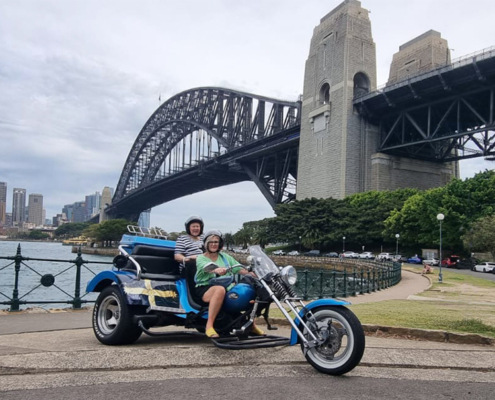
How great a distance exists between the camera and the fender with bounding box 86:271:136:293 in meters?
5.24

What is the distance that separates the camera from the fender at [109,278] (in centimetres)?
524

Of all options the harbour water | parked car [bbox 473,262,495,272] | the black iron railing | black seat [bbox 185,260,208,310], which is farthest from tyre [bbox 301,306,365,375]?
parked car [bbox 473,262,495,272]

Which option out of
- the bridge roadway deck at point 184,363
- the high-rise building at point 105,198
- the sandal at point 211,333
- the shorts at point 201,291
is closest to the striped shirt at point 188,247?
the shorts at point 201,291

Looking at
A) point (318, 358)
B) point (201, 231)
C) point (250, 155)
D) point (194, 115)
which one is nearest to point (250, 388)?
point (318, 358)

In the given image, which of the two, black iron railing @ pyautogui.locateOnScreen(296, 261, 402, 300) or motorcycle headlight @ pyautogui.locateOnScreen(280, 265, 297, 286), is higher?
motorcycle headlight @ pyautogui.locateOnScreen(280, 265, 297, 286)

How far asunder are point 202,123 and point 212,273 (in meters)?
86.7

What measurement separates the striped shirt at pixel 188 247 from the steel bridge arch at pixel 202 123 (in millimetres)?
62282

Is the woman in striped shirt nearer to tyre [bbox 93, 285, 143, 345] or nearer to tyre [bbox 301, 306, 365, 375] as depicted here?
tyre [bbox 93, 285, 143, 345]

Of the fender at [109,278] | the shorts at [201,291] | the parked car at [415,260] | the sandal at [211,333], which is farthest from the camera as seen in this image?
the parked car at [415,260]

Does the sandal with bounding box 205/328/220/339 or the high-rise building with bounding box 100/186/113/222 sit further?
the high-rise building with bounding box 100/186/113/222

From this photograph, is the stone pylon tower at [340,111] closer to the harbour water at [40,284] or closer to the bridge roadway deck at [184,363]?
the harbour water at [40,284]

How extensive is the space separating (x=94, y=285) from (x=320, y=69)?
2240 inches

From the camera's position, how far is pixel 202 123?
8988 centimetres

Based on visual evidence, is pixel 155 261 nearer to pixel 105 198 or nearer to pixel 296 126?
pixel 296 126
